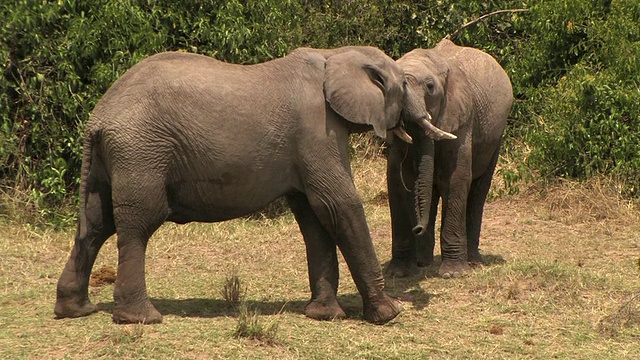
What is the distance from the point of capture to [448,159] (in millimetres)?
10141

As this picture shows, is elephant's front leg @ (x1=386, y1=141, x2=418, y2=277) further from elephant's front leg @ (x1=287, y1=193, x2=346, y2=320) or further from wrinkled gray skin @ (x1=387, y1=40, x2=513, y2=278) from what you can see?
elephant's front leg @ (x1=287, y1=193, x2=346, y2=320)

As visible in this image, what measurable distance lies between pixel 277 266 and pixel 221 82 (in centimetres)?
288

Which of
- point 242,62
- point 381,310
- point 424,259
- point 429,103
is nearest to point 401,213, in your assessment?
point 424,259

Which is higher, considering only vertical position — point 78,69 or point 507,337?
point 78,69

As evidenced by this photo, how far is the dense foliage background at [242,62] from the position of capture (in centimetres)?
1184

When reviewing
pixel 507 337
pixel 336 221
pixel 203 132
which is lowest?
pixel 507 337

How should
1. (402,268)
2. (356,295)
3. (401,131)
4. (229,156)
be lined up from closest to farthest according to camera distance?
(229,156)
(401,131)
(356,295)
(402,268)

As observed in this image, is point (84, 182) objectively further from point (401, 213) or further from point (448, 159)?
point (448, 159)

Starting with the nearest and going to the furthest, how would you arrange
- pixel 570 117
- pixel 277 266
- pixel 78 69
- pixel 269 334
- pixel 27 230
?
pixel 269 334
pixel 277 266
pixel 27 230
pixel 78 69
pixel 570 117

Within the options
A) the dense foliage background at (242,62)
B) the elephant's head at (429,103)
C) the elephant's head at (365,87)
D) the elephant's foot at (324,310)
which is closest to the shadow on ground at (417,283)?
the elephant's head at (429,103)

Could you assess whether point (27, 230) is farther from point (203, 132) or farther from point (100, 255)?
point (203, 132)

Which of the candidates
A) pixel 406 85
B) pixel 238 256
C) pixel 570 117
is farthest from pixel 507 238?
pixel 406 85

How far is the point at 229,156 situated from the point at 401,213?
271cm

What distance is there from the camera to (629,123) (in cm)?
1270
